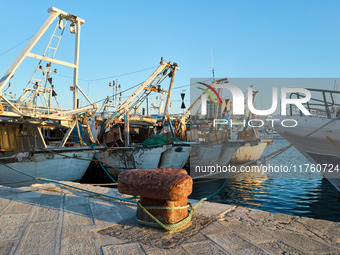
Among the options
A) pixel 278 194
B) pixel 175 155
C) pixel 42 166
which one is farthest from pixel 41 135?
pixel 278 194

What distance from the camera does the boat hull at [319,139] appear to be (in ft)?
31.0

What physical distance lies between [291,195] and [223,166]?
337 inches

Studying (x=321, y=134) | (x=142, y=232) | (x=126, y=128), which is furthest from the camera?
(x=126, y=128)

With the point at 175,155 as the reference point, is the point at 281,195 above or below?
below

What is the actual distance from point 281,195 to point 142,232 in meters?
11.6

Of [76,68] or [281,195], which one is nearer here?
[281,195]

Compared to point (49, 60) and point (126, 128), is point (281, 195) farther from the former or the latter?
point (49, 60)

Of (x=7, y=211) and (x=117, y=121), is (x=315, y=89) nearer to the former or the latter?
(x=7, y=211)

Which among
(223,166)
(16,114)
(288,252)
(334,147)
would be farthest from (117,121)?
(288,252)

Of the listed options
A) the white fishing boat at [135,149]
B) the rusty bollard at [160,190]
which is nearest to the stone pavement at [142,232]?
the rusty bollard at [160,190]

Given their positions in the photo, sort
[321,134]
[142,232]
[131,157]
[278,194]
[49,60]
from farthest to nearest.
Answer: [131,157]
[49,60]
[278,194]
[321,134]
[142,232]

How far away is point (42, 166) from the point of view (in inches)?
531

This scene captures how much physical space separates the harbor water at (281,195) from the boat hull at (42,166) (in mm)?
7052

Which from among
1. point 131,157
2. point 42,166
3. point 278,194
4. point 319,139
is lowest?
point 278,194
